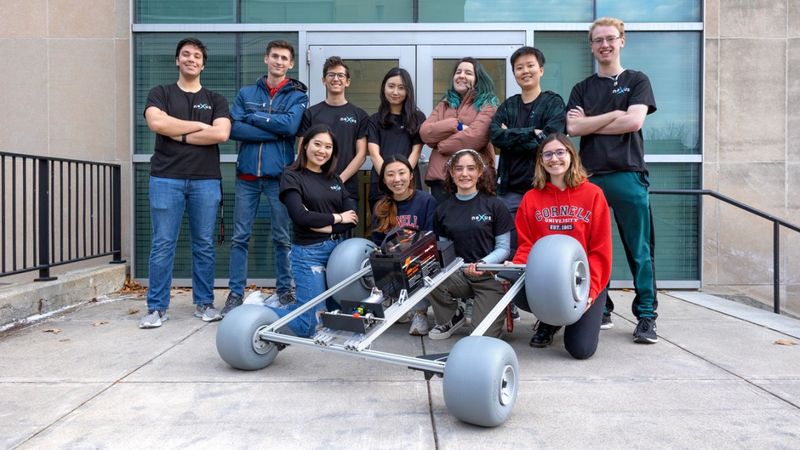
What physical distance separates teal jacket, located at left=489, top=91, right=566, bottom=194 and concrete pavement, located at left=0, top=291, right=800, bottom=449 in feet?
3.98

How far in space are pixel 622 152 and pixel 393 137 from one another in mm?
1863

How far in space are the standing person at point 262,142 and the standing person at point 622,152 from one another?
7.69 ft

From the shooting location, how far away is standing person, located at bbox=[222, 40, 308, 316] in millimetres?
5043

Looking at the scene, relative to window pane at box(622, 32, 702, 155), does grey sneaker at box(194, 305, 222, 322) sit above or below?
below

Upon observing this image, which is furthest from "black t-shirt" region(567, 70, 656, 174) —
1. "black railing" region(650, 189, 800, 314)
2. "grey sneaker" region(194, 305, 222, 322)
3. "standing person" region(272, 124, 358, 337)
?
"grey sneaker" region(194, 305, 222, 322)

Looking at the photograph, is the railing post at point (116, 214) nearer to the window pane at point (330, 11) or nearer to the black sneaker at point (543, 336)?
the window pane at point (330, 11)

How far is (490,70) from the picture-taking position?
6.57m

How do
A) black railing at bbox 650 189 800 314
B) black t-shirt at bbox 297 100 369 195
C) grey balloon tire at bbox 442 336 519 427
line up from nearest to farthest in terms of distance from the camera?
grey balloon tire at bbox 442 336 519 427
black t-shirt at bbox 297 100 369 195
black railing at bbox 650 189 800 314

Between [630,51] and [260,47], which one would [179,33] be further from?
[630,51]

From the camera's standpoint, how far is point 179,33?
661cm

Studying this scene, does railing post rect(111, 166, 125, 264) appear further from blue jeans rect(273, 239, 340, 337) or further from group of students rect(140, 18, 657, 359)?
blue jeans rect(273, 239, 340, 337)

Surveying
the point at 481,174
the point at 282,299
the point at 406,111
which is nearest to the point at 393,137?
the point at 406,111

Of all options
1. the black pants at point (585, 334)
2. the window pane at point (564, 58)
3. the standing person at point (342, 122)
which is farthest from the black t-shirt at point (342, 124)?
the window pane at point (564, 58)

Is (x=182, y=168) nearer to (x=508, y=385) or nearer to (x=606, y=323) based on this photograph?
(x=508, y=385)
